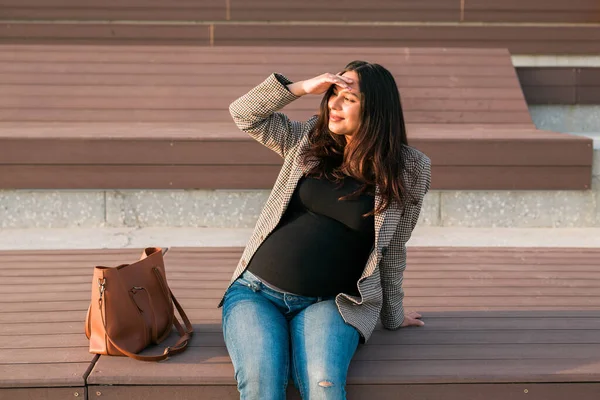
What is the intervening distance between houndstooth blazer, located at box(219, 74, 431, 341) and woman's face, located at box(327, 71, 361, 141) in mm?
145

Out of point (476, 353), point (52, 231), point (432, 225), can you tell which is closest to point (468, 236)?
point (432, 225)

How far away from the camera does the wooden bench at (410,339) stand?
2.32 m

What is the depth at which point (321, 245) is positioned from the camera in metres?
2.38

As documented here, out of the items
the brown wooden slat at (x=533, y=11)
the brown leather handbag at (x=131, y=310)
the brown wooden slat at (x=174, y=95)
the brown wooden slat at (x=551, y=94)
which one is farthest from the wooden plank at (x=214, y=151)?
the brown wooden slat at (x=533, y=11)

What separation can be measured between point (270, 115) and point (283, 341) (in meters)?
0.74

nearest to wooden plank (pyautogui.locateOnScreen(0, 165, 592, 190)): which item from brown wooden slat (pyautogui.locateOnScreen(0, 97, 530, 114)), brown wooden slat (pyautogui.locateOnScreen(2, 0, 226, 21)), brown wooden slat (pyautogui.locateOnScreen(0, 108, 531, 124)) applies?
brown wooden slat (pyautogui.locateOnScreen(0, 108, 531, 124))

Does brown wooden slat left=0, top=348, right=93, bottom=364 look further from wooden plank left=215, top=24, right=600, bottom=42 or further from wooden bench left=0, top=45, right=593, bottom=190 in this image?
wooden plank left=215, top=24, right=600, bottom=42

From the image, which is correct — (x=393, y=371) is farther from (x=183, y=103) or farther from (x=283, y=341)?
(x=183, y=103)

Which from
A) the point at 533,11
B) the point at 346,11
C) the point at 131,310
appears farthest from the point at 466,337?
the point at 533,11

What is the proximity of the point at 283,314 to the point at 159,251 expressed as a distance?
0.45 m

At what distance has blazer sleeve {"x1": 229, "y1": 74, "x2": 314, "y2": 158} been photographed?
248 cm

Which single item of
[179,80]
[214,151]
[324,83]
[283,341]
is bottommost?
[283,341]

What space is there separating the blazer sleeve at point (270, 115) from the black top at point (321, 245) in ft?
0.66

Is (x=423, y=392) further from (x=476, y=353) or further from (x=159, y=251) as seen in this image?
(x=159, y=251)
